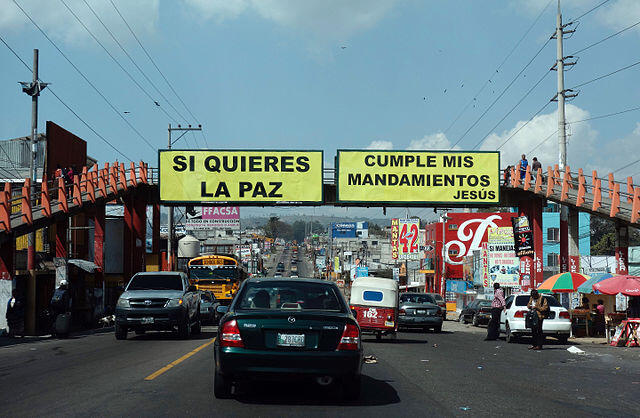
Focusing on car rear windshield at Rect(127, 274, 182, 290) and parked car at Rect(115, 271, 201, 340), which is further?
car rear windshield at Rect(127, 274, 182, 290)

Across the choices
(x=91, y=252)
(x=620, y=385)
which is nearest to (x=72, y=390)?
(x=620, y=385)

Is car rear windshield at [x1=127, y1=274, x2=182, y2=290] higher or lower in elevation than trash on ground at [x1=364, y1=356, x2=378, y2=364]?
higher

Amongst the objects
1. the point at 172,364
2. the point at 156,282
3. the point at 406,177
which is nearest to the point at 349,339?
the point at 172,364

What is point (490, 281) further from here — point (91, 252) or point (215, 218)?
point (215, 218)

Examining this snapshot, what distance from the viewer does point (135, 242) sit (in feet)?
129

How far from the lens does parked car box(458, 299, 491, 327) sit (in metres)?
35.4

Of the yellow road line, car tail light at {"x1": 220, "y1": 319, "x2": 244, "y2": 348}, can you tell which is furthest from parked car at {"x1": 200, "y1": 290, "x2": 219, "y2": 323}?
car tail light at {"x1": 220, "y1": 319, "x2": 244, "y2": 348}

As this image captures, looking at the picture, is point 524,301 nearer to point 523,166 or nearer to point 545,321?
point 545,321

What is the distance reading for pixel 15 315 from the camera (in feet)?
78.9

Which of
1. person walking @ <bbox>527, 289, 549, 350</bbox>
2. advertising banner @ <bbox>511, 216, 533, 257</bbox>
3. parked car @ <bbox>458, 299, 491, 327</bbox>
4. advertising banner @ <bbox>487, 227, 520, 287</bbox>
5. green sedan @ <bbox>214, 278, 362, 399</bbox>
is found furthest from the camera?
advertising banner @ <bbox>487, 227, 520, 287</bbox>

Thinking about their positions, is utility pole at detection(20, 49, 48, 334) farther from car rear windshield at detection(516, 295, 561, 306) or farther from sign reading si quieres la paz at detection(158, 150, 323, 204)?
car rear windshield at detection(516, 295, 561, 306)

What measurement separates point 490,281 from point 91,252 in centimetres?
2567

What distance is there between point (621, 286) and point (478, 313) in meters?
14.0

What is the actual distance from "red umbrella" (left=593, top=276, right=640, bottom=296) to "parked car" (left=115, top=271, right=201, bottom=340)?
13250 mm
